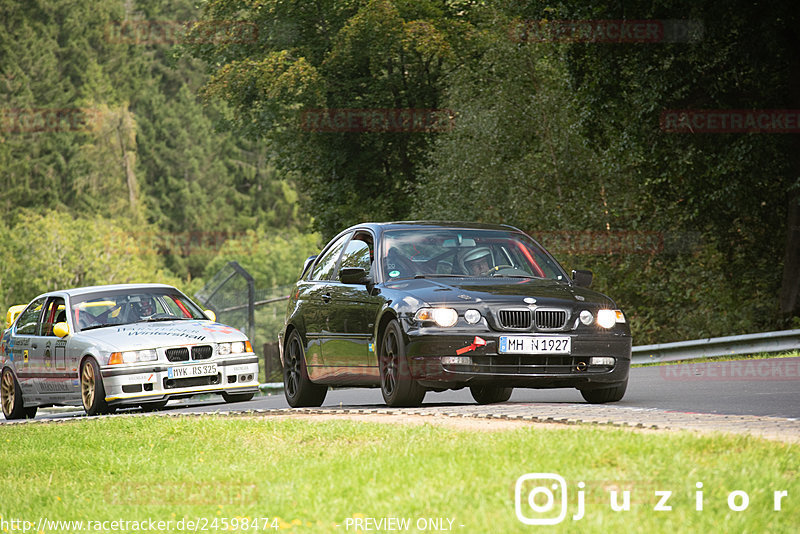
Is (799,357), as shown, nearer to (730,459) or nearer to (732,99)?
(732,99)

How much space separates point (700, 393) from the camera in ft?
44.0

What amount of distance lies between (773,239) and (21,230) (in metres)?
63.4

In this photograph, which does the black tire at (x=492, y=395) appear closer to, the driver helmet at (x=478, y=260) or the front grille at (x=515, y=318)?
the driver helmet at (x=478, y=260)

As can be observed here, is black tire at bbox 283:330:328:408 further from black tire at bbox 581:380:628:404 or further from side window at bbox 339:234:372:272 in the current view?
black tire at bbox 581:380:628:404

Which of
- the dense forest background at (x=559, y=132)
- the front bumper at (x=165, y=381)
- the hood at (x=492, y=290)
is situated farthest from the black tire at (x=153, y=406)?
the dense forest background at (x=559, y=132)

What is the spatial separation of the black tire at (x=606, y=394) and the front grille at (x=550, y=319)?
974 millimetres

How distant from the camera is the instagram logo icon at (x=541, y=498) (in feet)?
19.3

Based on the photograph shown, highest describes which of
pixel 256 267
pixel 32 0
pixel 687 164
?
pixel 32 0

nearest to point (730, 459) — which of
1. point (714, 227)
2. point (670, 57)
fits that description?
point (670, 57)

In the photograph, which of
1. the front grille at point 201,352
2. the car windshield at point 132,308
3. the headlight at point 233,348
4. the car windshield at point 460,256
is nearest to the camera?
the car windshield at point 460,256

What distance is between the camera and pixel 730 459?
722cm

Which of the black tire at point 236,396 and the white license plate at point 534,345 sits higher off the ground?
the white license plate at point 534,345

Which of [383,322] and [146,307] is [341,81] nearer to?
[146,307]

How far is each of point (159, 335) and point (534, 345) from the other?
5.94 meters
